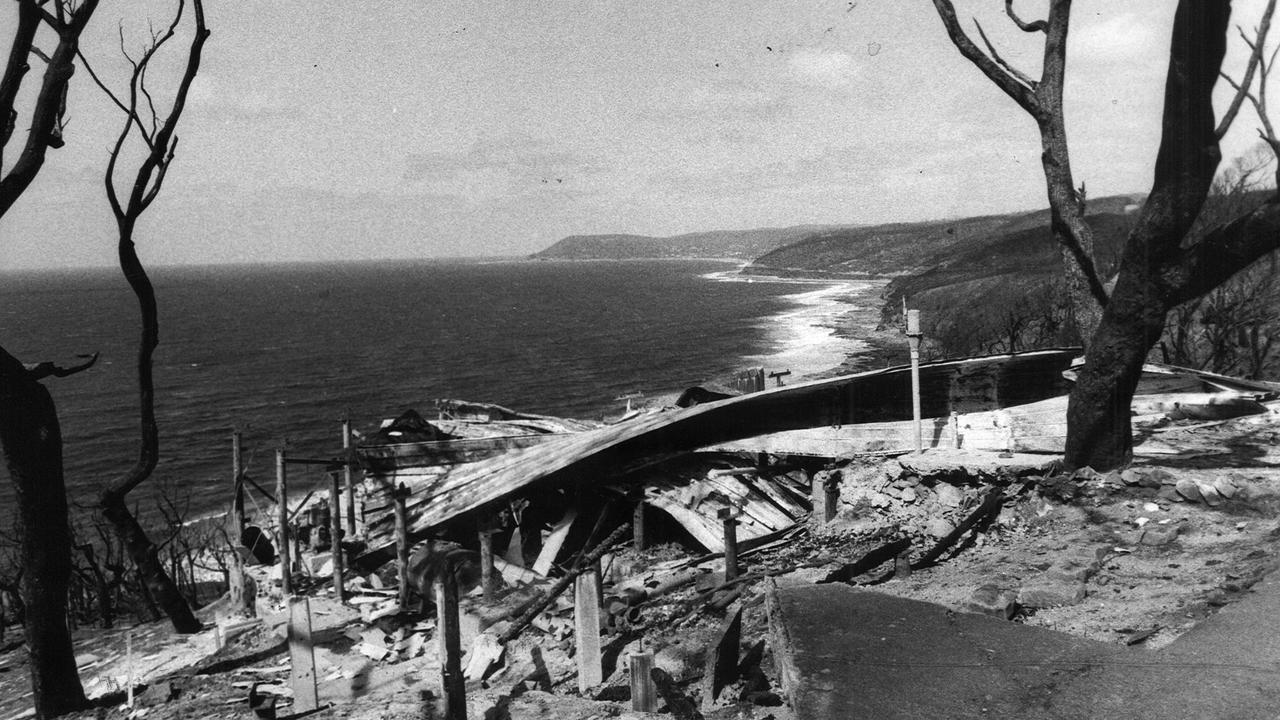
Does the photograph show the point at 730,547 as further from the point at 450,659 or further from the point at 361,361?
the point at 361,361

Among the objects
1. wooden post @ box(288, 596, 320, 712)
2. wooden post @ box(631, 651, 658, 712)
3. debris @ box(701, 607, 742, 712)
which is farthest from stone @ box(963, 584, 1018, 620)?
wooden post @ box(288, 596, 320, 712)

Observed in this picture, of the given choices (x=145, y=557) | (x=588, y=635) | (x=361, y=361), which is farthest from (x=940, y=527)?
(x=361, y=361)

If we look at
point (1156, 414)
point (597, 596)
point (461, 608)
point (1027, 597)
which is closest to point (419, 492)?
point (461, 608)

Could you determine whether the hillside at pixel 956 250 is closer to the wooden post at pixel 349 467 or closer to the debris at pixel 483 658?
the wooden post at pixel 349 467

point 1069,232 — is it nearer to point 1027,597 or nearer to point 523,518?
point 1027,597

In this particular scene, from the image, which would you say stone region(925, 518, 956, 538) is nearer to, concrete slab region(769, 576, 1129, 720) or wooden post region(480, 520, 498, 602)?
concrete slab region(769, 576, 1129, 720)

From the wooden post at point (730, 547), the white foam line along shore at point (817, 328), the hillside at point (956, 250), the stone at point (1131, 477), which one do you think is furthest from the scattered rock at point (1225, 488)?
the hillside at point (956, 250)
